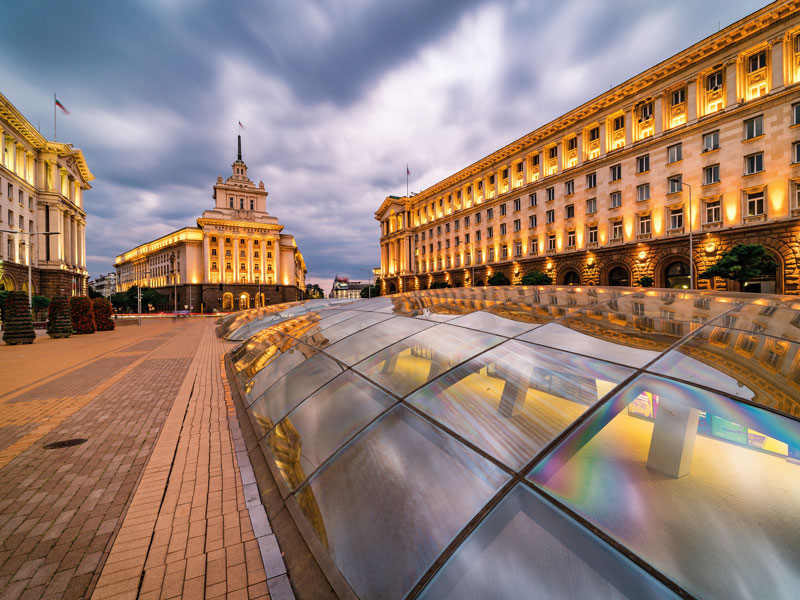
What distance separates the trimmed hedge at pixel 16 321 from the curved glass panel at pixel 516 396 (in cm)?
3048

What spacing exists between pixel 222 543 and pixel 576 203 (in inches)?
1812

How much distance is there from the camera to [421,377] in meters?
5.53

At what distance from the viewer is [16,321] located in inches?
836

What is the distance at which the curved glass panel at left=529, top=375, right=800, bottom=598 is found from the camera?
2150mm

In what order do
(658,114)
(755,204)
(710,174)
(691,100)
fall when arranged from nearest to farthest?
(755,204) → (710,174) → (691,100) → (658,114)

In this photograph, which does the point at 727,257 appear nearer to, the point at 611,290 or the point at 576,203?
the point at 576,203

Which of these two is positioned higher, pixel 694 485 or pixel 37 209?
pixel 37 209

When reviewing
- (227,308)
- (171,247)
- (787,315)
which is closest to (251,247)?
(227,308)

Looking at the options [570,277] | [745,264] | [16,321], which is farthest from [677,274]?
[16,321]

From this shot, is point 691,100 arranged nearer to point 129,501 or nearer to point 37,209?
point 129,501

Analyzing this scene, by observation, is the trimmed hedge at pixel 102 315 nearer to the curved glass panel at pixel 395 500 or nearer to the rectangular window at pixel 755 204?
the curved glass panel at pixel 395 500

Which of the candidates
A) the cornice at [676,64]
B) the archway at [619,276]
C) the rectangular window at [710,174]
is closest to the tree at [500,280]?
the archway at [619,276]

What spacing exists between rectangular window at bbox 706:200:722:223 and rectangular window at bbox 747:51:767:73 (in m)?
11.1

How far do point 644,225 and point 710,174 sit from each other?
6.28 metres
